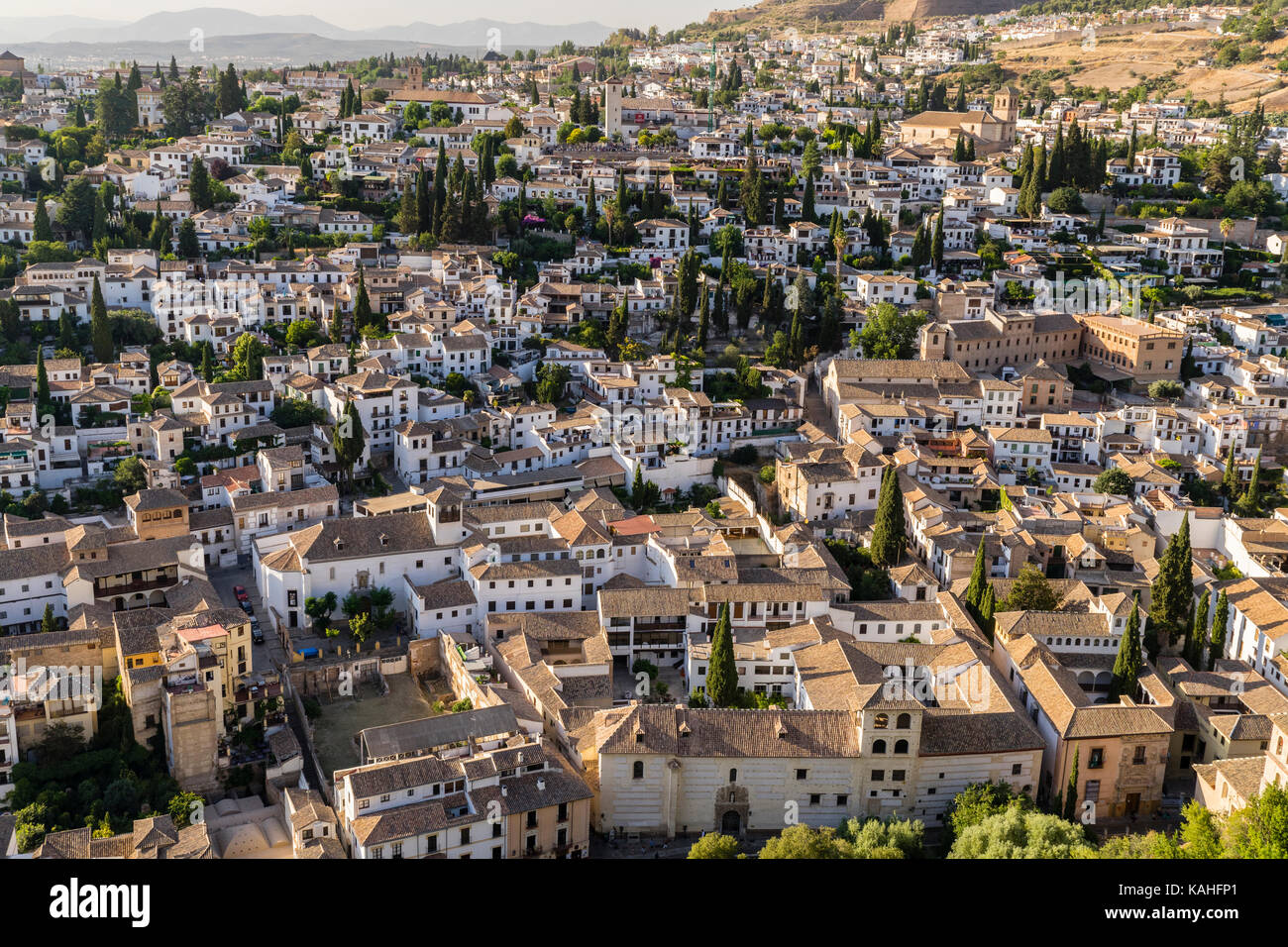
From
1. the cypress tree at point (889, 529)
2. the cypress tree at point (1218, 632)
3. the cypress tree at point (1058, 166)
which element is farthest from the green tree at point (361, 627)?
the cypress tree at point (1058, 166)

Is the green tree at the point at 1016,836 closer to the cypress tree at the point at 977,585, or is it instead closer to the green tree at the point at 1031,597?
the cypress tree at the point at 977,585

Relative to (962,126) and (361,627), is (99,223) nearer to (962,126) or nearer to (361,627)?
(361,627)

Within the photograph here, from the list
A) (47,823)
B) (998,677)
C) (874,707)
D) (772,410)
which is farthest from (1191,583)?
(47,823)

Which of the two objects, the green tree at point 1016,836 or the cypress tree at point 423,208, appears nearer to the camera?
the green tree at point 1016,836

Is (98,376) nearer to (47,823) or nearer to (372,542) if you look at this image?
(372,542)

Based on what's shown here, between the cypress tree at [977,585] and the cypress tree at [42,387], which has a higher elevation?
the cypress tree at [42,387]

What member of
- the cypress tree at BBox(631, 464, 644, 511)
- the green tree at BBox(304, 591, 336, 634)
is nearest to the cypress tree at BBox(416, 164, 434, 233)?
the cypress tree at BBox(631, 464, 644, 511)

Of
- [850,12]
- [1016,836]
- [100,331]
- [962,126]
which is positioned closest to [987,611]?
[1016,836]
